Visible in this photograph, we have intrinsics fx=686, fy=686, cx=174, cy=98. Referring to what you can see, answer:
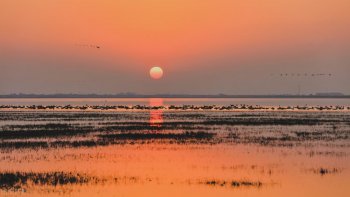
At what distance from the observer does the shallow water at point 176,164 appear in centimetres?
2123

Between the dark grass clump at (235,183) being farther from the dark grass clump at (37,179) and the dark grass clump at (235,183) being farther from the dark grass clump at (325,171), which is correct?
the dark grass clump at (37,179)

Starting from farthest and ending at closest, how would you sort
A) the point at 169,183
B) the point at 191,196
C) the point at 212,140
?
1. the point at 212,140
2. the point at 169,183
3. the point at 191,196

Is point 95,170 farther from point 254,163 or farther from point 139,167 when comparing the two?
point 254,163

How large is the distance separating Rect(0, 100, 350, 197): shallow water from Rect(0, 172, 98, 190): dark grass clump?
33mm

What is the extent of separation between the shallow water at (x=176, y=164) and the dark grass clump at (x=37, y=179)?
3 centimetres

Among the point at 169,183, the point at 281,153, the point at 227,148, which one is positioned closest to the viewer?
the point at 169,183

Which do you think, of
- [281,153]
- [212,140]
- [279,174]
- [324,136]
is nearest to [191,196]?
[279,174]

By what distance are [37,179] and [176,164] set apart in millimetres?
6615

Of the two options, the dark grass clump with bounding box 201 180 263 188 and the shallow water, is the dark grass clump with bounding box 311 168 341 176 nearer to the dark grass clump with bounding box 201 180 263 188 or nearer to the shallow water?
the shallow water

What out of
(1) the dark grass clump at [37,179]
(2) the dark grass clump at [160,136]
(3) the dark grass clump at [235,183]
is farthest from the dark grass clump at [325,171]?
(2) the dark grass clump at [160,136]

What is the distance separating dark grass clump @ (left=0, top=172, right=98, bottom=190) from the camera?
21781 mm

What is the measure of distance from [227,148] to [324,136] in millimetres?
9705

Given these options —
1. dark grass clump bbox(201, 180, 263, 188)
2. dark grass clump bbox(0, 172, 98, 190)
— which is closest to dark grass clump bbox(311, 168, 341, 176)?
dark grass clump bbox(201, 180, 263, 188)

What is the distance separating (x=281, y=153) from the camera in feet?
104
